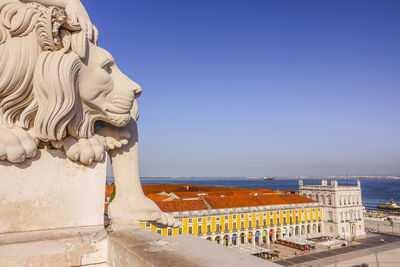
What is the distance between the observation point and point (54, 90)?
2410 millimetres

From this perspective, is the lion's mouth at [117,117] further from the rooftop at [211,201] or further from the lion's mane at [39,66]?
the rooftop at [211,201]

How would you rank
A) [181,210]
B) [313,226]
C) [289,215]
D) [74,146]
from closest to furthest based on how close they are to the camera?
1. [74,146]
2. [181,210]
3. [289,215]
4. [313,226]

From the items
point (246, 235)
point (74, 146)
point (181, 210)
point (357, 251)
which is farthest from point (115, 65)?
point (357, 251)

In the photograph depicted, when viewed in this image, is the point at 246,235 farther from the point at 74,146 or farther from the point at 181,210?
the point at 74,146

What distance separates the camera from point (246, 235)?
46781 millimetres

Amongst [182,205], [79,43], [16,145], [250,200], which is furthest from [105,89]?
[250,200]

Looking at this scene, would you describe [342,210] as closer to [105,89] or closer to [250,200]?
[250,200]

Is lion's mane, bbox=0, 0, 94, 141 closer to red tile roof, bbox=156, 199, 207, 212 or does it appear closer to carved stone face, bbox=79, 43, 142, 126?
carved stone face, bbox=79, 43, 142, 126

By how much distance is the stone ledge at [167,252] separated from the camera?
188 centimetres

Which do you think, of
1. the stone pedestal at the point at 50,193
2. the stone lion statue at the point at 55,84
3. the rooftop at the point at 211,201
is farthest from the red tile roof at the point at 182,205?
the stone lion statue at the point at 55,84

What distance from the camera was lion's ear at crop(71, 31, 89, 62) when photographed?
250 cm

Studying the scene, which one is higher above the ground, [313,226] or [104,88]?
[104,88]

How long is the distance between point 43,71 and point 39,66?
5 centimetres

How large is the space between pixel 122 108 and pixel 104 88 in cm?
26
